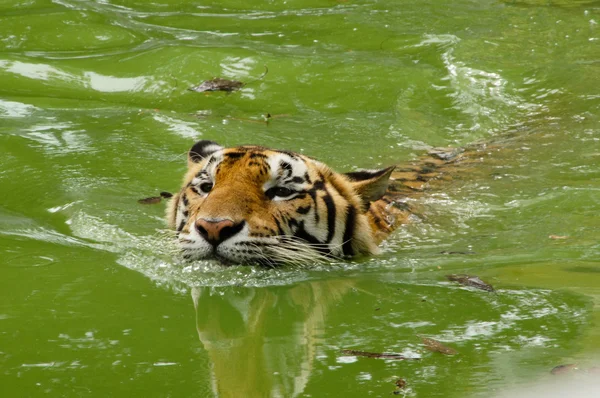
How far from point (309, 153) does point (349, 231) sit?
2.08 metres

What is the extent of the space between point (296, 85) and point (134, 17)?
2610 mm

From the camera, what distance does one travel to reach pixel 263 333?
3.07 m

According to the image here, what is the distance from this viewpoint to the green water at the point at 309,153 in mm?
2779

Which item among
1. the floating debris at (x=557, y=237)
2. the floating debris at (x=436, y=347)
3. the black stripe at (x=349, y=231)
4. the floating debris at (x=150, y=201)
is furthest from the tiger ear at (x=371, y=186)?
the floating debris at (x=436, y=347)

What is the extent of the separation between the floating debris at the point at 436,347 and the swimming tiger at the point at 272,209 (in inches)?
43.3

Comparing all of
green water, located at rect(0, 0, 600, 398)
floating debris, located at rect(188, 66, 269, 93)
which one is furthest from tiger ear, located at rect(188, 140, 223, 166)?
floating debris, located at rect(188, 66, 269, 93)

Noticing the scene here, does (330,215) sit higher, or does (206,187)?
(206,187)

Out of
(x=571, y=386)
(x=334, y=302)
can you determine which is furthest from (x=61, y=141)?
(x=571, y=386)

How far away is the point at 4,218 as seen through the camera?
4953 mm

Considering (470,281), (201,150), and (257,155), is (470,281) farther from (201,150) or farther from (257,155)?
(201,150)

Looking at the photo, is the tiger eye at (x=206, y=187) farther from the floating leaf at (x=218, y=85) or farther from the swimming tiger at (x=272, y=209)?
the floating leaf at (x=218, y=85)

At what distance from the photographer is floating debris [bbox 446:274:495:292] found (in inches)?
141

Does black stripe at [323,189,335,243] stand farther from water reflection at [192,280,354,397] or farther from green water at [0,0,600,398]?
water reflection at [192,280,354,397]

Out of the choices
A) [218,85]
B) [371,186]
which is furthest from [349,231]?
[218,85]
